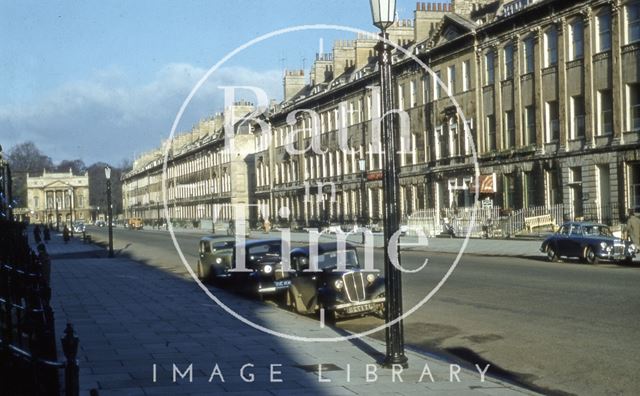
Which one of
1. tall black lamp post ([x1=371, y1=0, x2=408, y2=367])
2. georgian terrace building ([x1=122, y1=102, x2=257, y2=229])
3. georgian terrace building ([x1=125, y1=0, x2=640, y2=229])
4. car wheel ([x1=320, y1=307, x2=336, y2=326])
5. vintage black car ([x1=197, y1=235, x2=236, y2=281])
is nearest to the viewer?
tall black lamp post ([x1=371, y1=0, x2=408, y2=367])

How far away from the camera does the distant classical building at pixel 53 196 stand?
160 metres

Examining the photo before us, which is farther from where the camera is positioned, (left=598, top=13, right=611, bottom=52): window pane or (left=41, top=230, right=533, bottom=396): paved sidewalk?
(left=598, top=13, right=611, bottom=52): window pane

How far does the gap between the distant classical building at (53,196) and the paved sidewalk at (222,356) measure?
14785 cm

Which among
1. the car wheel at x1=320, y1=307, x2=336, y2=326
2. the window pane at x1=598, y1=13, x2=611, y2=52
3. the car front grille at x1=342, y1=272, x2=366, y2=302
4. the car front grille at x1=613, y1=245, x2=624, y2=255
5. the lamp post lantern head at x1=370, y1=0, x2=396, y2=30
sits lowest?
the car wheel at x1=320, y1=307, x2=336, y2=326

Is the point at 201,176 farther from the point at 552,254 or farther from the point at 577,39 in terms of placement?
the point at 552,254

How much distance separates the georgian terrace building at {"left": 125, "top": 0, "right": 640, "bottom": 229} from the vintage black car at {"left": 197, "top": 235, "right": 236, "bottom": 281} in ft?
72.9

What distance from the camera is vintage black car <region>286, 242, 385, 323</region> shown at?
591 inches

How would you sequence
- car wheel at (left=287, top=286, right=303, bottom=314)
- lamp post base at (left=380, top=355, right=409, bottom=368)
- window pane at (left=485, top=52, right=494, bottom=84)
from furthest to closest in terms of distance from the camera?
window pane at (left=485, top=52, right=494, bottom=84) < car wheel at (left=287, top=286, right=303, bottom=314) < lamp post base at (left=380, top=355, right=409, bottom=368)

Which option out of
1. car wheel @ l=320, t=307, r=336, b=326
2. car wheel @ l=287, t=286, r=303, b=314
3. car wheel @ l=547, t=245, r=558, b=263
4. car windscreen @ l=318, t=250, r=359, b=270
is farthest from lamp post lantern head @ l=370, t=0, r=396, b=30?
car wheel @ l=547, t=245, r=558, b=263

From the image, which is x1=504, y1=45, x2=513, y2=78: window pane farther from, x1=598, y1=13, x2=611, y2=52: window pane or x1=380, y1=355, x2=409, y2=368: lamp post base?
x1=380, y1=355, x2=409, y2=368: lamp post base

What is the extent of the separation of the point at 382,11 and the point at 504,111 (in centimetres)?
3972

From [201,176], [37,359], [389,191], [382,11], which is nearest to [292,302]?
[389,191]

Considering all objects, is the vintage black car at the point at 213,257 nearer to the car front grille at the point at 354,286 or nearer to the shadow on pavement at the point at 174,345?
the shadow on pavement at the point at 174,345

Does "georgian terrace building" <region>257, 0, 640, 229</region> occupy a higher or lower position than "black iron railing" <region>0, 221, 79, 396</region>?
higher
